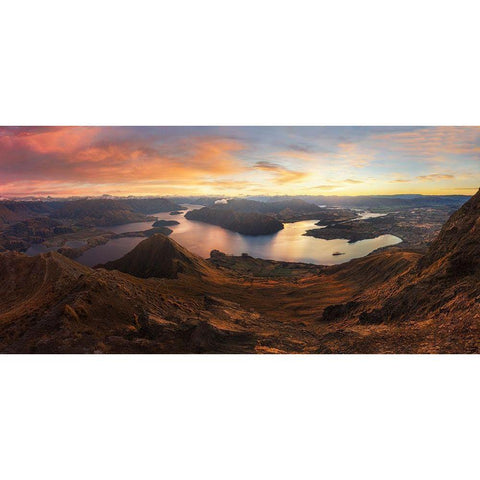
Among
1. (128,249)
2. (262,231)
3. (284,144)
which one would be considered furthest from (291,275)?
(128,249)

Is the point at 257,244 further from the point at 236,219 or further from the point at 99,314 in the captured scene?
the point at 99,314

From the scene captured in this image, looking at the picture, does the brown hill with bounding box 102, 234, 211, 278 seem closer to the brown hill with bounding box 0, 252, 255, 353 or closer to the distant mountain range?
the distant mountain range

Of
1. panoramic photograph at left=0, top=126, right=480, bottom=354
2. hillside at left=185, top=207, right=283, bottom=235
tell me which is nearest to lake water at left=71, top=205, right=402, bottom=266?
panoramic photograph at left=0, top=126, right=480, bottom=354

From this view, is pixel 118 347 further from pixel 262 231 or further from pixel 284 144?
pixel 284 144

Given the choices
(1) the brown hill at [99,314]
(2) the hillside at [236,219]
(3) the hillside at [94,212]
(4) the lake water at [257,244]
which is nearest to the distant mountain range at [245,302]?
(1) the brown hill at [99,314]

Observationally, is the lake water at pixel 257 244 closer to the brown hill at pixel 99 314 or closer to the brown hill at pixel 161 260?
the brown hill at pixel 161 260
